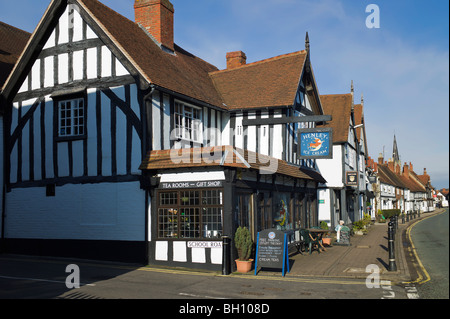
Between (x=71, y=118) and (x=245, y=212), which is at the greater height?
(x=71, y=118)

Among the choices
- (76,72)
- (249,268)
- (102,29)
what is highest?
(102,29)

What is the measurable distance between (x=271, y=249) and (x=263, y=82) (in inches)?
395

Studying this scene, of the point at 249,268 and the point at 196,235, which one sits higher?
the point at 196,235

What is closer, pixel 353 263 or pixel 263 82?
pixel 353 263

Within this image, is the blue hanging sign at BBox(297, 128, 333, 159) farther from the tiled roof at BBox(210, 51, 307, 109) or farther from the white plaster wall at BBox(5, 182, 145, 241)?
the white plaster wall at BBox(5, 182, 145, 241)

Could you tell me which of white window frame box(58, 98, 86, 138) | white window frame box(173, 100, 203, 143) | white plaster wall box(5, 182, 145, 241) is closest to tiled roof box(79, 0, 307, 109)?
white window frame box(173, 100, 203, 143)

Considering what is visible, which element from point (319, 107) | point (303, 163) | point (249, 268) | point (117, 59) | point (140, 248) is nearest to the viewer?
point (249, 268)

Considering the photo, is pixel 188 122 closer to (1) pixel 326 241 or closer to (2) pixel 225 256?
(2) pixel 225 256

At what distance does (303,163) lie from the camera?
2108cm

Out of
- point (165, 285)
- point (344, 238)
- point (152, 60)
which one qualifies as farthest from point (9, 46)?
point (344, 238)

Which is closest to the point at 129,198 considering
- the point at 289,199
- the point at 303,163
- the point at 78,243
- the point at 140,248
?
the point at 140,248

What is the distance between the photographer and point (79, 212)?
15.0 meters

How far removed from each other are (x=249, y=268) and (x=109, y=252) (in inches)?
189

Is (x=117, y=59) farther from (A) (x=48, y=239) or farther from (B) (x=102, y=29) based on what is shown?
(A) (x=48, y=239)
